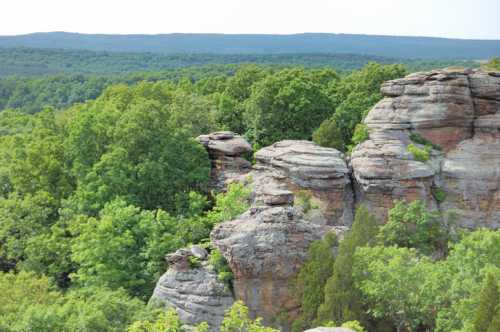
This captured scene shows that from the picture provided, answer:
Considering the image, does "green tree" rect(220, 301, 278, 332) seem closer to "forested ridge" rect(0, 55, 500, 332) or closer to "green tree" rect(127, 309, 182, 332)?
"forested ridge" rect(0, 55, 500, 332)

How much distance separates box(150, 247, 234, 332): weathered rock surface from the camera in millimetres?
31500

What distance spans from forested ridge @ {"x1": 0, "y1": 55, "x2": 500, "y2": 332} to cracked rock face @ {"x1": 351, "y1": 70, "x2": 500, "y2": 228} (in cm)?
156

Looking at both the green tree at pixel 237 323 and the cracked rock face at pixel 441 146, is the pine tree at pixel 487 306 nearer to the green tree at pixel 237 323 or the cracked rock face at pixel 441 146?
the green tree at pixel 237 323

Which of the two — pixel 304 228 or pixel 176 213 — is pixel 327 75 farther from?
pixel 304 228

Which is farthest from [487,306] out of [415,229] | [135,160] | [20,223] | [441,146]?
[20,223]

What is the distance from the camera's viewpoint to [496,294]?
973 inches

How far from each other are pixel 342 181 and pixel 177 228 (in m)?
10.5

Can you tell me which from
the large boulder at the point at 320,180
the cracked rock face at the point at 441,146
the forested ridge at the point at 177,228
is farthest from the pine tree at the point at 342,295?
the cracked rock face at the point at 441,146

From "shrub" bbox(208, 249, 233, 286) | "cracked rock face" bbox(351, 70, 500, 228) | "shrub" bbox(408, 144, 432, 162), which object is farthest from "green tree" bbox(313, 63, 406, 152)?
"shrub" bbox(208, 249, 233, 286)

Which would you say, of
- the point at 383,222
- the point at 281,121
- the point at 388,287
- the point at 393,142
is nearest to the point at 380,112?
the point at 393,142

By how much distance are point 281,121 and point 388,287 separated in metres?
28.1

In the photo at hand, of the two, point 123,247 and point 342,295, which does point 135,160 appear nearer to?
point 123,247

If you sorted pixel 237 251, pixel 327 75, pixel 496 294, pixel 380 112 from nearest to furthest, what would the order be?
pixel 496 294, pixel 237 251, pixel 380 112, pixel 327 75

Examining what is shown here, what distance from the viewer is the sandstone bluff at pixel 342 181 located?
3212 cm
